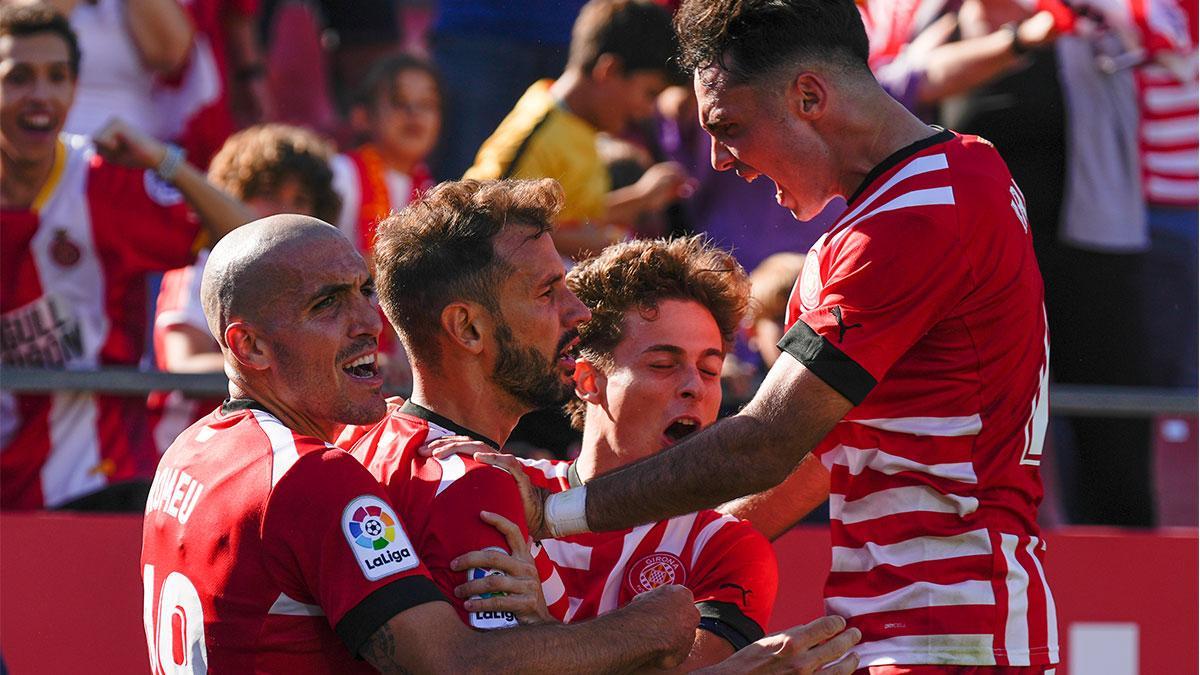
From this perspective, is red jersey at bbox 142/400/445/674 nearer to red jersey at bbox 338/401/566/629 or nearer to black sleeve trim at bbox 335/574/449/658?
black sleeve trim at bbox 335/574/449/658

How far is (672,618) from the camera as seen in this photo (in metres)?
3.14

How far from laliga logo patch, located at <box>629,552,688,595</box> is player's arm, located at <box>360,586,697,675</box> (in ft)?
1.29

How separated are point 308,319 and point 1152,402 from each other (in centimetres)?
368

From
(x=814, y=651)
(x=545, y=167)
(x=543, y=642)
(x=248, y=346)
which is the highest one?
(x=248, y=346)

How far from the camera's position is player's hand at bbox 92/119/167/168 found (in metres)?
5.63

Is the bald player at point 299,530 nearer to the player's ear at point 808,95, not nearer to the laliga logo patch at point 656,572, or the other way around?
the laliga logo patch at point 656,572

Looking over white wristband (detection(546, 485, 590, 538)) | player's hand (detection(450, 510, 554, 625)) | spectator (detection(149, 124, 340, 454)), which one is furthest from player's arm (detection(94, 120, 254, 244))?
player's hand (detection(450, 510, 554, 625))

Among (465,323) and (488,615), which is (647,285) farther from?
(488,615)

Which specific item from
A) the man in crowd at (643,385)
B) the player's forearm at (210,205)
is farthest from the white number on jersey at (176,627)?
the player's forearm at (210,205)

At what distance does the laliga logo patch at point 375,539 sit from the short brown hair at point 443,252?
575 millimetres

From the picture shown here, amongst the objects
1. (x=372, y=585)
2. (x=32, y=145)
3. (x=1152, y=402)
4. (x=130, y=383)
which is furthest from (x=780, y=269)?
(x=372, y=585)

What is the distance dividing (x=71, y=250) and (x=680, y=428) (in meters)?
2.73

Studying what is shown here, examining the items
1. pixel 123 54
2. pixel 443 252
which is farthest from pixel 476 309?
pixel 123 54

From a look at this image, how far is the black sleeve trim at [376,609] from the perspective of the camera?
282 centimetres
